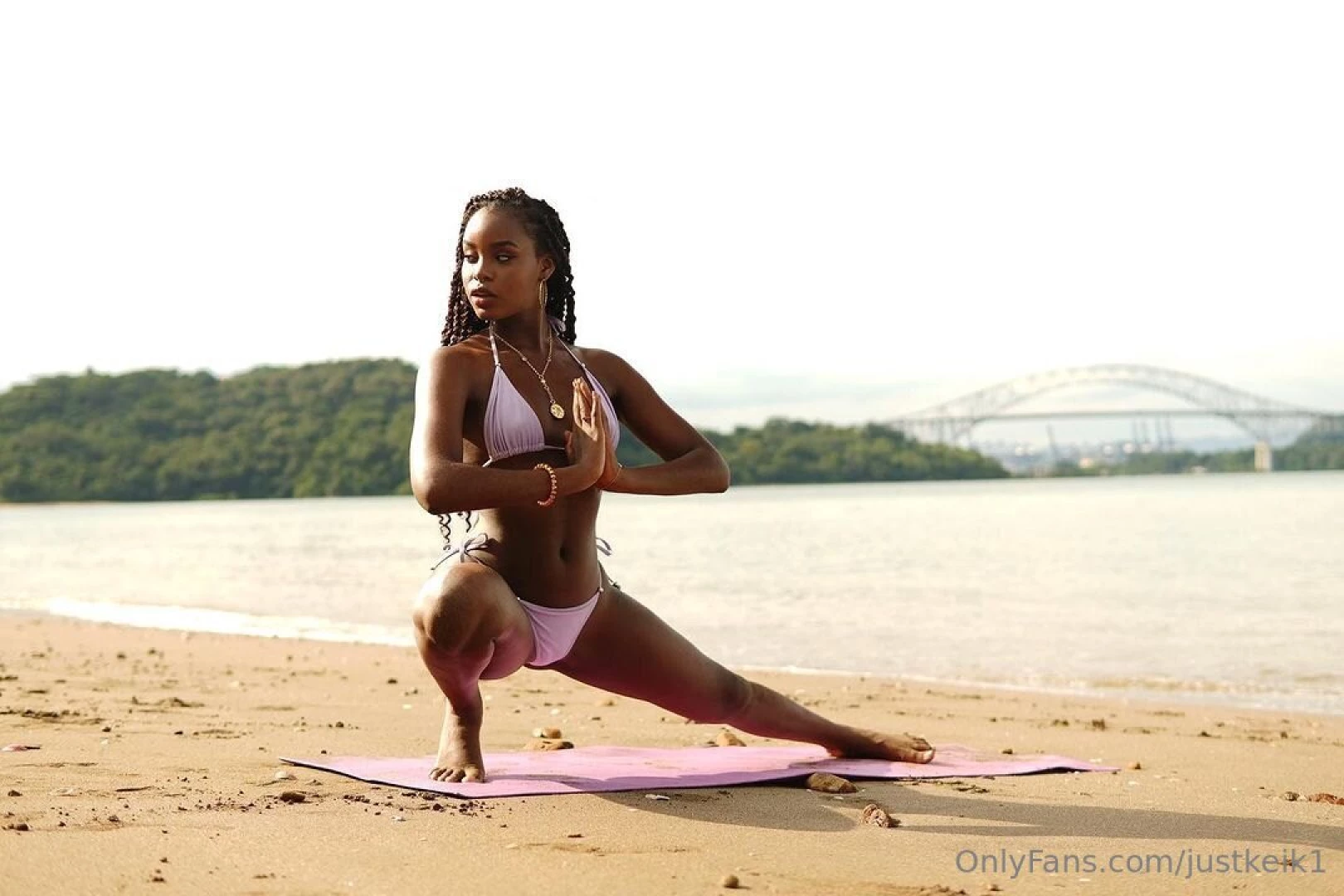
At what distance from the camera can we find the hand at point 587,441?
443 centimetres

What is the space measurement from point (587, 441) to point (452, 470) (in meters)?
0.39

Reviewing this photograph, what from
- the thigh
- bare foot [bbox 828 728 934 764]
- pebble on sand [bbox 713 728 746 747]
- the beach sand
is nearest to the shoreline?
the beach sand

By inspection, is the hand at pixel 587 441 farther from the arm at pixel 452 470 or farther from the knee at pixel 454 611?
the knee at pixel 454 611

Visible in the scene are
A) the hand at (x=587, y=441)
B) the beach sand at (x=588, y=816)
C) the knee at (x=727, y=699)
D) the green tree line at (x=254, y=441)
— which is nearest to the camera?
the beach sand at (x=588, y=816)

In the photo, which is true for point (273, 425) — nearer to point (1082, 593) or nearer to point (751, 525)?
point (751, 525)

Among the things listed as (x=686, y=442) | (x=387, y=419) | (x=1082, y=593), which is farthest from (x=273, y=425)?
(x=686, y=442)

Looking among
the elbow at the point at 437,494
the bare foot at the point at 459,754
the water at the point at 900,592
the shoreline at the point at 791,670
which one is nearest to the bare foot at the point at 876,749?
the bare foot at the point at 459,754

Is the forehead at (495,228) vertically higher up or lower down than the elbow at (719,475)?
higher up

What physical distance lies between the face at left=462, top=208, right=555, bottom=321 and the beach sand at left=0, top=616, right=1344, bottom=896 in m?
1.47

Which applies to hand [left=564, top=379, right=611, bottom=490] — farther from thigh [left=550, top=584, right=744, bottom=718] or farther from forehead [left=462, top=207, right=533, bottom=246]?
thigh [left=550, top=584, right=744, bottom=718]

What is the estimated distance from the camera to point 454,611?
4.45m

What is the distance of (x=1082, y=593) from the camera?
20.2 meters

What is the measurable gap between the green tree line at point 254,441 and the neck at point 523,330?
93452mm

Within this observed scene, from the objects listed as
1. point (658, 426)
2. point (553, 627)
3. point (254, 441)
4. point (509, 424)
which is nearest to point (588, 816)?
point (553, 627)
